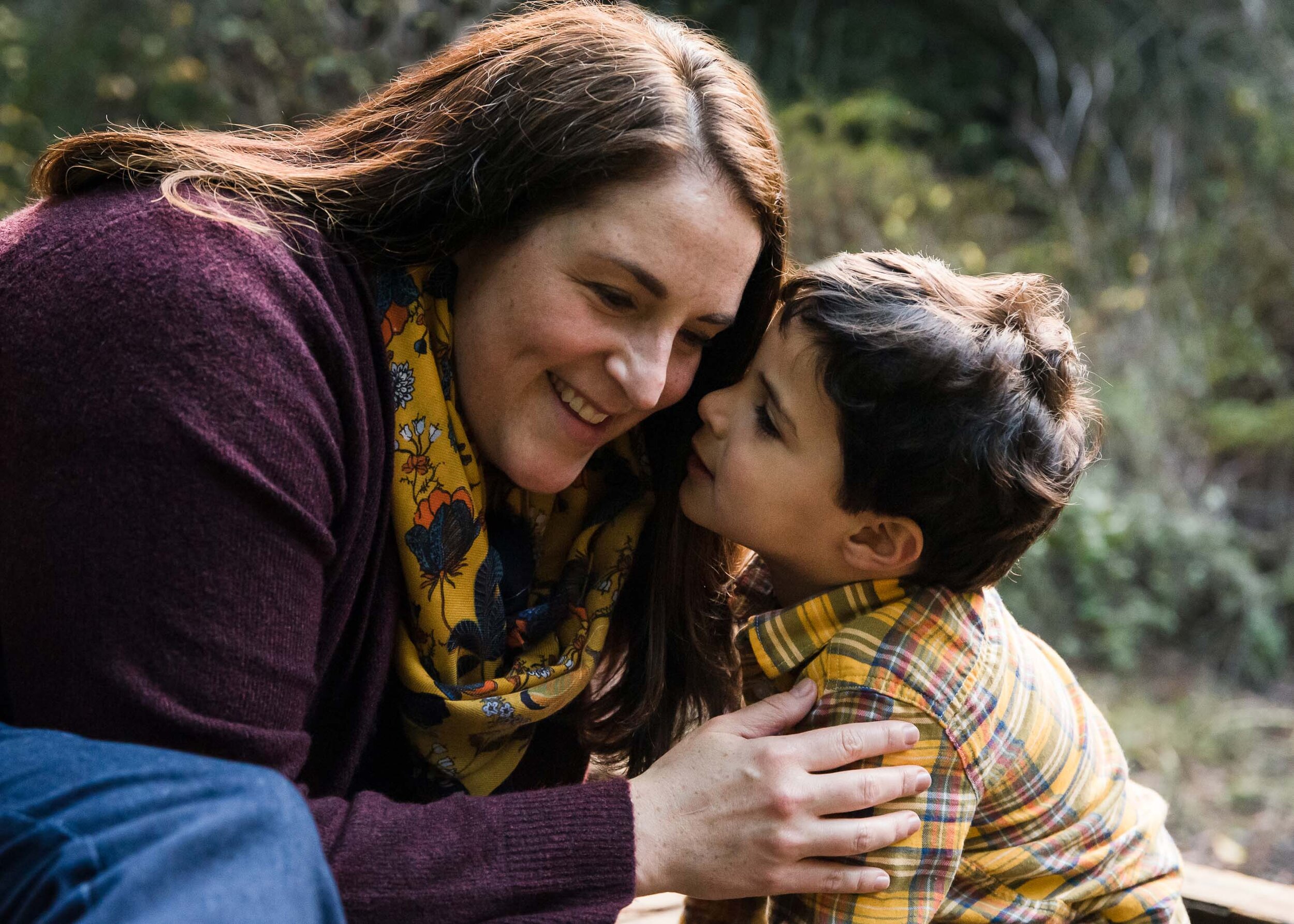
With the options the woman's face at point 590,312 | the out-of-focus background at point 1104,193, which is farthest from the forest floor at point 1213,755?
the woman's face at point 590,312

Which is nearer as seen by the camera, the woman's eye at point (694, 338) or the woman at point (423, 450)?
the woman at point (423, 450)

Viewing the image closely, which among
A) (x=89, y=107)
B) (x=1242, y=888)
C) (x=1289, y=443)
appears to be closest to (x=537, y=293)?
(x=1242, y=888)

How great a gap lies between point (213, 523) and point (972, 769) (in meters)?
1.09

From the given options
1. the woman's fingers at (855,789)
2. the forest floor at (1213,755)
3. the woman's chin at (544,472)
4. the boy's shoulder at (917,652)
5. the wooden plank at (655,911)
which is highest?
the woman's chin at (544,472)

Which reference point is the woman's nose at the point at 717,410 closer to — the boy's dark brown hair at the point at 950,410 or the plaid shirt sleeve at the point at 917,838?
the boy's dark brown hair at the point at 950,410

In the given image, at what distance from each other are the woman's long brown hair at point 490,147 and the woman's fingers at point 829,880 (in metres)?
0.87

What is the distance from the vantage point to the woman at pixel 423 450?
1296 mm

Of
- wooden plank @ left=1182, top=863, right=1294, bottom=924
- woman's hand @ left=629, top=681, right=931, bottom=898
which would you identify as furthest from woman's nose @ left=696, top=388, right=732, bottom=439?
wooden plank @ left=1182, top=863, right=1294, bottom=924

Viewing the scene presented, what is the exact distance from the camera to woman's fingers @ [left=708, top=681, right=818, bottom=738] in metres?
1.72

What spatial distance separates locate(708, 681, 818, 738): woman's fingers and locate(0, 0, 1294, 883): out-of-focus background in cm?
232

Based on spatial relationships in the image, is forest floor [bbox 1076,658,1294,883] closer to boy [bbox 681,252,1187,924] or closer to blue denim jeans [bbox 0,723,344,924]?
boy [bbox 681,252,1187,924]

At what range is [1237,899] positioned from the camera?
215 centimetres

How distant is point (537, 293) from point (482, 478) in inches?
12.2

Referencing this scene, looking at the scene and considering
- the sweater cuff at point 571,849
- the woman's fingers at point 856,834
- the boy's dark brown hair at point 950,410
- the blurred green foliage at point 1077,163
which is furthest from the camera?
the blurred green foliage at point 1077,163
